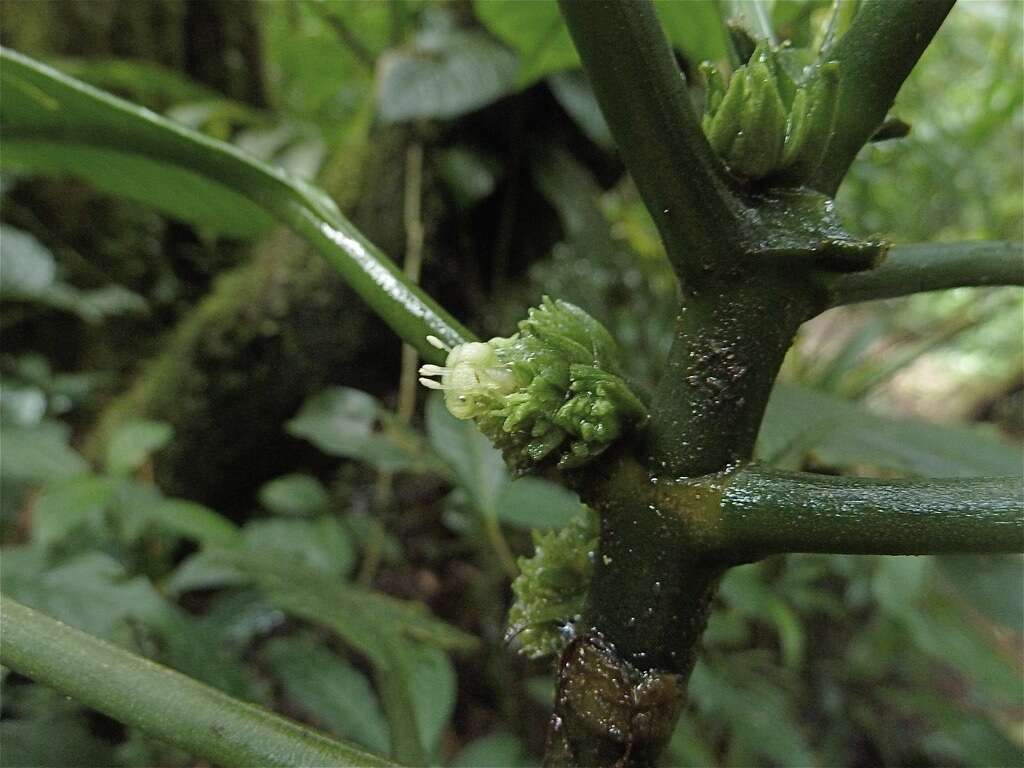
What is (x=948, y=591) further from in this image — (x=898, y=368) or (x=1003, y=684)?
(x=898, y=368)

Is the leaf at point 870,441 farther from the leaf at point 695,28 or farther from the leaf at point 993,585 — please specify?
the leaf at point 695,28

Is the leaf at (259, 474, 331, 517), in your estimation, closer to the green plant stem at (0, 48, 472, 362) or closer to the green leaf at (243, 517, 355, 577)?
the green leaf at (243, 517, 355, 577)

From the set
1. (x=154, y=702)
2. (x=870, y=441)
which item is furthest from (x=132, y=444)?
(x=870, y=441)

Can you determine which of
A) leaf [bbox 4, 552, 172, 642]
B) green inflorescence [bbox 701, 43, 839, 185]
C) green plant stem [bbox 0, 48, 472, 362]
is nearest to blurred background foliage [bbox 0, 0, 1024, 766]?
leaf [bbox 4, 552, 172, 642]

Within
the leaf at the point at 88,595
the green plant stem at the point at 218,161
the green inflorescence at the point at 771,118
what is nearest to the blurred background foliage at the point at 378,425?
the leaf at the point at 88,595

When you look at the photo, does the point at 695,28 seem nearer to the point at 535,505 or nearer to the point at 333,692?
the point at 535,505

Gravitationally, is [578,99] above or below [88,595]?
above
